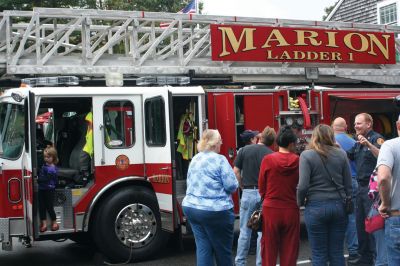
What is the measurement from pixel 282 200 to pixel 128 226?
2970 mm

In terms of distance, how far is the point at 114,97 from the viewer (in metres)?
8.12

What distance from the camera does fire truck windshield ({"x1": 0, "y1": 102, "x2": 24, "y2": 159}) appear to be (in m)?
7.73

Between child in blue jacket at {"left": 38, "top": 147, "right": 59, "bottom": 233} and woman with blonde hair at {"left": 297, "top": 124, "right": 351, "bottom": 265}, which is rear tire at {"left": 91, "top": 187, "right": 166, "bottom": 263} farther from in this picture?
woman with blonde hair at {"left": 297, "top": 124, "right": 351, "bottom": 265}

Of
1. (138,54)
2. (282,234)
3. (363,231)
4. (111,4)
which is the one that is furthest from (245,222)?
(111,4)

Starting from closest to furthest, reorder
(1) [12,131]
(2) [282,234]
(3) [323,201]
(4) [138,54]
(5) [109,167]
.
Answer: (3) [323,201], (2) [282,234], (1) [12,131], (5) [109,167], (4) [138,54]

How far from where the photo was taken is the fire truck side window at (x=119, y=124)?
8102mm

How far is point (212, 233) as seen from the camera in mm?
5719

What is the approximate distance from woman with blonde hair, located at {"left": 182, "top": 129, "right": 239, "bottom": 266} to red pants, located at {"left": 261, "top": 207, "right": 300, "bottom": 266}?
0.35 m

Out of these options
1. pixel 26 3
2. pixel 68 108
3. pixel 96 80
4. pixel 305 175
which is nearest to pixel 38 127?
pixel 68 108

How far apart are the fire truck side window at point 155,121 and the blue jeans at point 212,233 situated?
93.4 inches

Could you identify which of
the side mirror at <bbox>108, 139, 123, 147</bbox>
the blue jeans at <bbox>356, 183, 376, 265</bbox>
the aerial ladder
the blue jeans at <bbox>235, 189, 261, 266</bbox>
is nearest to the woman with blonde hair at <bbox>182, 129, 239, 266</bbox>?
the blue jeans at <bbox>235, 189, 261, 266</bbox>

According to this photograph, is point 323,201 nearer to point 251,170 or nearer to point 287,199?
point 287,199

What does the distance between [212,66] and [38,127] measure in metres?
2.89

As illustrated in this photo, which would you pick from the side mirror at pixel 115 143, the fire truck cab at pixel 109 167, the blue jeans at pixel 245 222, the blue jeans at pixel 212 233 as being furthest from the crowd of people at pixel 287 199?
the side mirror at pixel 115 143
